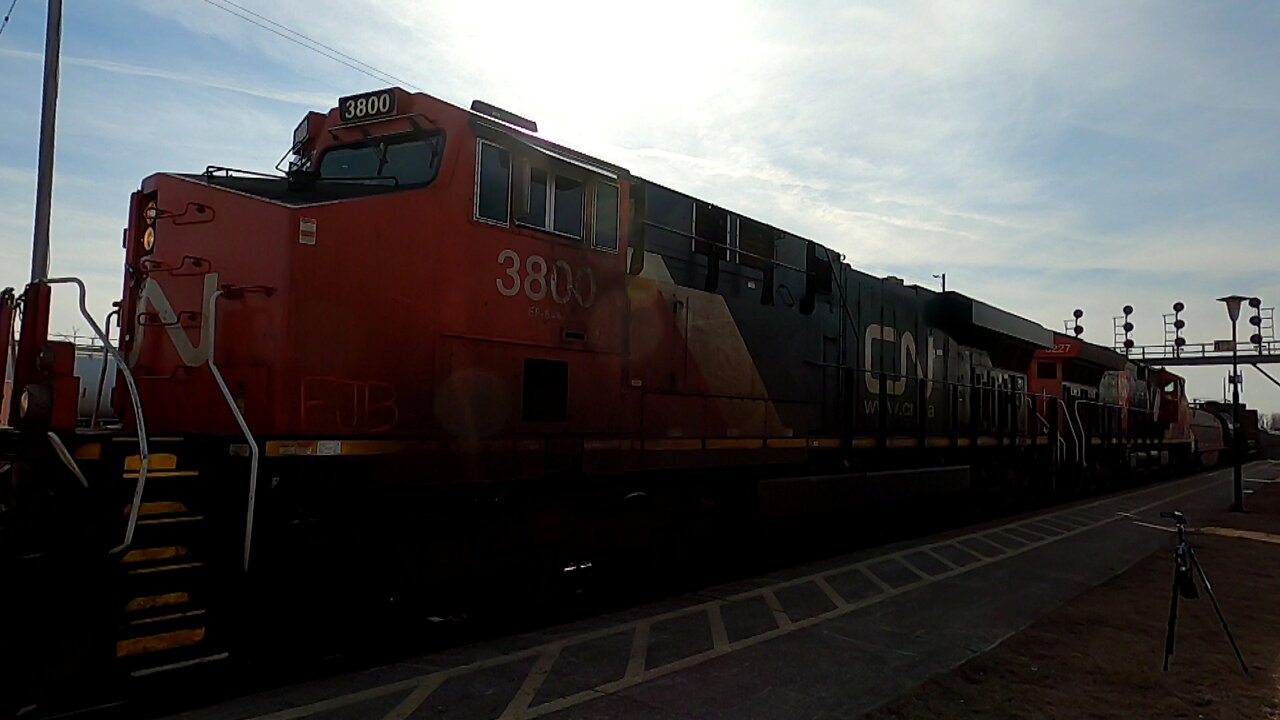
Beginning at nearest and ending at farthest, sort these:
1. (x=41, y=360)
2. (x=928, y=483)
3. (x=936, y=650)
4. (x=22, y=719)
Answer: (x=22, y=719) → (x=41, y=360) → (x=936, y=650) → (x=928, y=483)

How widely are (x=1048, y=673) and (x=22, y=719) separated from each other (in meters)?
6.28

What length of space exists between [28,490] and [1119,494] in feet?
80.2

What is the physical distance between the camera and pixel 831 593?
28.2ft

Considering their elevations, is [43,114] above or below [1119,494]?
above

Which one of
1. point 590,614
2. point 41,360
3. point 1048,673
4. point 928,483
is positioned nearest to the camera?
point 41,360

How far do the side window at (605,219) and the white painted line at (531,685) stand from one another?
3390 mm

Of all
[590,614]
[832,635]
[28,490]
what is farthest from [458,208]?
[832,635]

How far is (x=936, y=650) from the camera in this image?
21.9 feet

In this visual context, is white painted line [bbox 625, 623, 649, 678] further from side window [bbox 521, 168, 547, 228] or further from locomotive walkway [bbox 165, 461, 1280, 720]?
side window [bbox 521, 168, 547, 228]

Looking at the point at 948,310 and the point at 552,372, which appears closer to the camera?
the point at 552,372

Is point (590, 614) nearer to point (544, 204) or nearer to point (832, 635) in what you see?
point (832, 635)

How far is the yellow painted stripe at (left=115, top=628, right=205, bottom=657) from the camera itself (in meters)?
4.36

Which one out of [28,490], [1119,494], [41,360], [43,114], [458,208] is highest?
[43,114]

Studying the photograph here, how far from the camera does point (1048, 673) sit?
6121 mm
